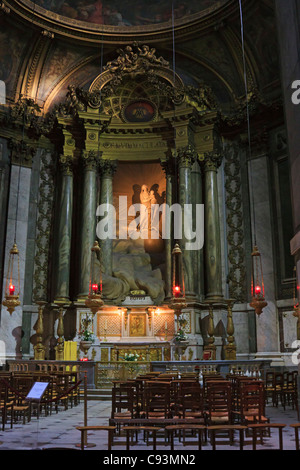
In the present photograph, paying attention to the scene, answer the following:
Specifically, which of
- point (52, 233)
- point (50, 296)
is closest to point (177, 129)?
point (52, 233)

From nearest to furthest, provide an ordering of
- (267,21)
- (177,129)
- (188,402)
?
1. (188,402)
2. (267,21)
3. (177,129)

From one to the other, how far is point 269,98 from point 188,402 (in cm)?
1501

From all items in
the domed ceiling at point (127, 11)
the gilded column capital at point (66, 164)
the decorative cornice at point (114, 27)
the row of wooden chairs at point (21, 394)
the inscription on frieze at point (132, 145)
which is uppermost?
the domed ceiling at point (127, 11)

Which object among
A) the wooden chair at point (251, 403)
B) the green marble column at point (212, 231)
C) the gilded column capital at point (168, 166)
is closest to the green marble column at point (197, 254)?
the green marble column at point (212, 231)

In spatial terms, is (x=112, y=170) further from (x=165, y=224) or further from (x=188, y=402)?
(x=188, y=402)

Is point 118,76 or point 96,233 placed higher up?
point 118,76

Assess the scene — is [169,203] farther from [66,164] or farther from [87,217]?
[66,164]

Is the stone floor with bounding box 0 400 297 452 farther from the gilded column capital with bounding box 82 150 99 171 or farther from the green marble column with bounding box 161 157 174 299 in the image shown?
the gilded column capital with bounding box 82 150 99 171

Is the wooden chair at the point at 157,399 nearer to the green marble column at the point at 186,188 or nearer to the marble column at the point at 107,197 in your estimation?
the green marble column at the point at 186,188

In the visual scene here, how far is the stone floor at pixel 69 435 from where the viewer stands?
7.47 meters

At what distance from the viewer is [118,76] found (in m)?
22.0

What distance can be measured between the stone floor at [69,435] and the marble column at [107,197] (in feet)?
31.0

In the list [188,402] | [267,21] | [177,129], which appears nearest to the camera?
[188,402]

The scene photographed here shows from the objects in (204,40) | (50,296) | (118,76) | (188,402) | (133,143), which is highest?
(204,40)
